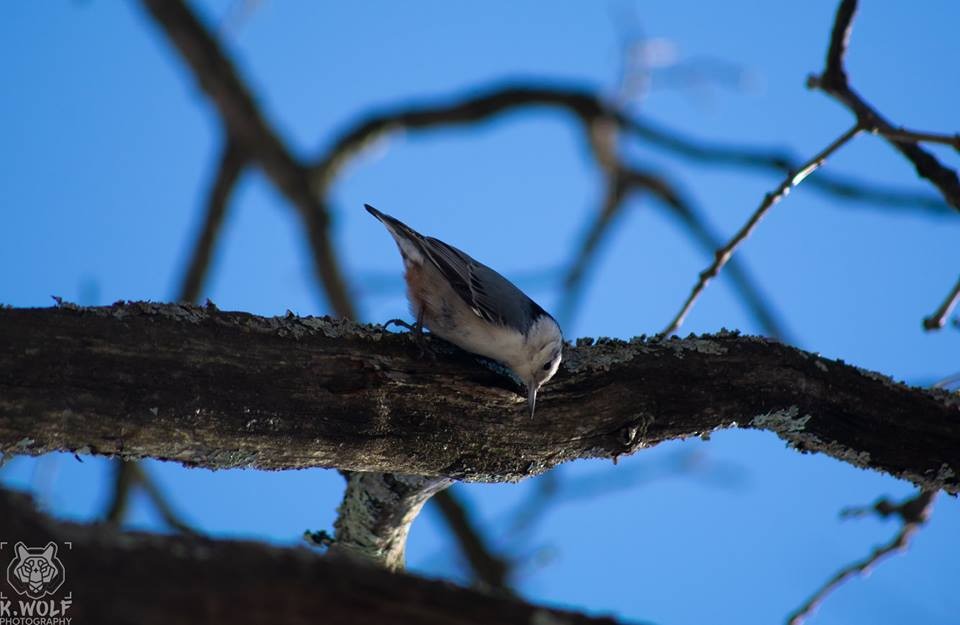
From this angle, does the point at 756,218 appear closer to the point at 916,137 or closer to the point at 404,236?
the point at 916,137

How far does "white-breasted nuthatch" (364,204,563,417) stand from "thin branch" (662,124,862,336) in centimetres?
48

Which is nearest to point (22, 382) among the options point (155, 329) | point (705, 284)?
point (155, 329)

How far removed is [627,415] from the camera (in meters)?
2.72

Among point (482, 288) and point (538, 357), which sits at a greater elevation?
point (482, 288)

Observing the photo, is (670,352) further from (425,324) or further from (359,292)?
(359,292)

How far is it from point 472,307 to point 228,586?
227 cm

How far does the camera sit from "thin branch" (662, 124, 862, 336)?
3.16 meters

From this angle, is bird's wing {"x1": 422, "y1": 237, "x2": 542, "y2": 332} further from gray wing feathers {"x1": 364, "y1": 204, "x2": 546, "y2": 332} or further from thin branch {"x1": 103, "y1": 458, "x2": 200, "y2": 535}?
thin branch {"x1": 103, "y1": 458, "x2": 200, "y2": 535}

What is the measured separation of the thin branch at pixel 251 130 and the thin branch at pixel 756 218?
2.54 m

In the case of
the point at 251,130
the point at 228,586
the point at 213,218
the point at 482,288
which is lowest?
the point at 228,586

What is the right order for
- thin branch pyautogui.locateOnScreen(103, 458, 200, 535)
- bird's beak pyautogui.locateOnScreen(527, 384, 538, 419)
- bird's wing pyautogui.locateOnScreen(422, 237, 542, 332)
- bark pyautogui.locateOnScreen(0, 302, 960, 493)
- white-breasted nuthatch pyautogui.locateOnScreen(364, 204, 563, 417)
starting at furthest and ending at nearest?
thin branch pyautogui.locateOnScreen(103, 458, 200, 535), bird's wing pyautogui.locateOnScreen(422, 237, 542, 332), white-breasted nuthatch pyautogui.locateOnScreen(364, 204, 563, 417), bird's beak pyautogui.locateOnScreen(527, 384, 538, 419), bark pyautogui.locateOnScreen(0, 302, 960, 493)

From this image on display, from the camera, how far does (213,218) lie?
5379 millimetres

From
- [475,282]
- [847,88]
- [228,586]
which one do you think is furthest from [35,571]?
[847,88]

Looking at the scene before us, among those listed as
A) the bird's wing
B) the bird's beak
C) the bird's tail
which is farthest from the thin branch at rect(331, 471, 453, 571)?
the bird's tail
